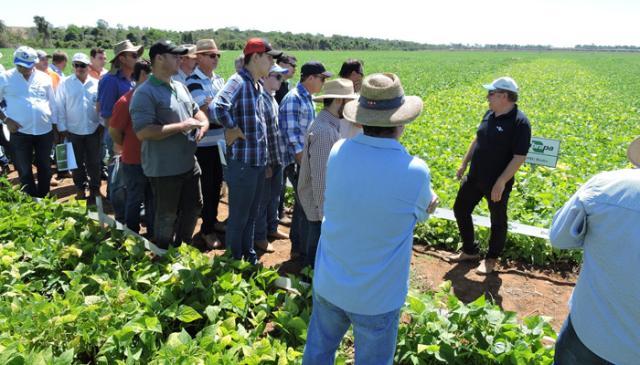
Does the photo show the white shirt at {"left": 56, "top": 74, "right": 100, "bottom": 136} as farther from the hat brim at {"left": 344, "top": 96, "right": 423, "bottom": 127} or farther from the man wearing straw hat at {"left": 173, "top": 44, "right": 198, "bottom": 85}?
the hat brim at {"left": 344, "top": 96, "right": 423, "bottom": 127}

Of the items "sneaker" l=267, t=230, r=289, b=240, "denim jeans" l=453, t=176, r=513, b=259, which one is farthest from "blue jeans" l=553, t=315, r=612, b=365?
"sneaker" l=267, t=230, r=289, b=240

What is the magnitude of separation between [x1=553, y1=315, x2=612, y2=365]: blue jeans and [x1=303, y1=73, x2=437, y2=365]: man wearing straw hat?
0.82 metres

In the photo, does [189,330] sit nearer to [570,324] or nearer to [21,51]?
[570,324]

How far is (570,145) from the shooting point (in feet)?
32.5

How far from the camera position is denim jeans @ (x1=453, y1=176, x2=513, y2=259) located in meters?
4.66

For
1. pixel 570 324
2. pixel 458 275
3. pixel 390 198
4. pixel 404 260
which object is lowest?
pixel 458 275

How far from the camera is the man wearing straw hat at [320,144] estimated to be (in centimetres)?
386

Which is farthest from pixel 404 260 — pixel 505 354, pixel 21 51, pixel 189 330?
pixel 21 51

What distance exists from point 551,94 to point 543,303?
19571 millimetres

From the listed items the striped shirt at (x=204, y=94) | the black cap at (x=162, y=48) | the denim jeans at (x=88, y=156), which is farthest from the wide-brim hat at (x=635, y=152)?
the denim jeans at (x=88, y=156)

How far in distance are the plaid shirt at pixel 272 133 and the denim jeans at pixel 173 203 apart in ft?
2.46

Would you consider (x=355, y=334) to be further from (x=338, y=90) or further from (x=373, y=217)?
(x=338, y=90)

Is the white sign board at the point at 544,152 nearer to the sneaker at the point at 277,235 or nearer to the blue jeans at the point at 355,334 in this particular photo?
the sneaker at the point at 277,235

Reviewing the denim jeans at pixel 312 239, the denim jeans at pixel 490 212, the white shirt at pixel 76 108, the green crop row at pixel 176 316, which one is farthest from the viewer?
the white shirt at pixel 76 108
